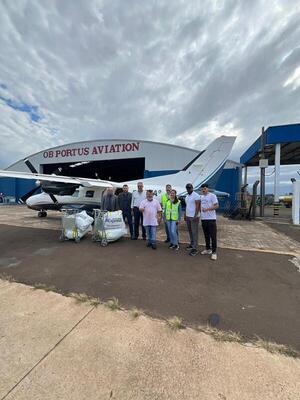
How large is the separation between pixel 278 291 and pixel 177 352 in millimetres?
2408

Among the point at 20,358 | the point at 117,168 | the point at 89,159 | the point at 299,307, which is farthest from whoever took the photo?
the point at 117,168

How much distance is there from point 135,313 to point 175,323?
574 mm

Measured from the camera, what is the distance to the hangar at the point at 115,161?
18.1 m

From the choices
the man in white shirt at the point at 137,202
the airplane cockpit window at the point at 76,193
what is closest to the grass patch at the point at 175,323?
the man in white shirt at the point at 137,202

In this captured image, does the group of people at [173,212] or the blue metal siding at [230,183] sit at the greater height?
the blue metal siding at [230,183]

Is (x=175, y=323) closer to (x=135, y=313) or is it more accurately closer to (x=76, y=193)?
(x=135, y=313)

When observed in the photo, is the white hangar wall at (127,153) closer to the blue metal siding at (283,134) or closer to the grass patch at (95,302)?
the blue metal siding at (283,134)

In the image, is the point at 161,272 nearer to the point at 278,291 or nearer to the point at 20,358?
the point at 278,291

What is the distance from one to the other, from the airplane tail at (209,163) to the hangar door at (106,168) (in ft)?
28.9

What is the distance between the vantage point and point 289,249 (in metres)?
6.14

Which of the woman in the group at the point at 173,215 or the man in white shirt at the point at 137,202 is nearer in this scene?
the woman in the group at the point at 173,215

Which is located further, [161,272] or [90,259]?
[90,259]

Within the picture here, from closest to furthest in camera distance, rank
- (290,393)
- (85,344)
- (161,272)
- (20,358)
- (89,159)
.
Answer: (290,393)
(20,358)
(85,344)
(161,272)
(89,159)

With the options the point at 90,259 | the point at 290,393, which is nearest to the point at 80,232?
the point at 90,259
